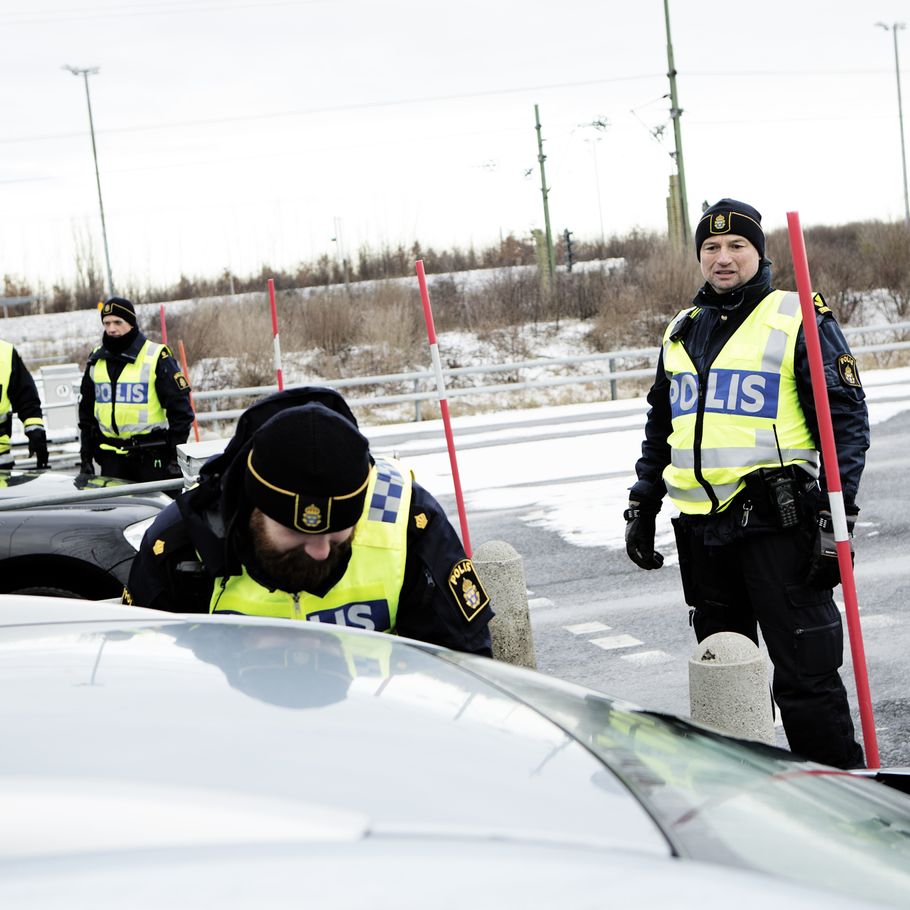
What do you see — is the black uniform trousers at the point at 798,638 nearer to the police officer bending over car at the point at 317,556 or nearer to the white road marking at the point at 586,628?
the police officer bending over car at the point at 317,556

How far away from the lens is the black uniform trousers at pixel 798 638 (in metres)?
4.10

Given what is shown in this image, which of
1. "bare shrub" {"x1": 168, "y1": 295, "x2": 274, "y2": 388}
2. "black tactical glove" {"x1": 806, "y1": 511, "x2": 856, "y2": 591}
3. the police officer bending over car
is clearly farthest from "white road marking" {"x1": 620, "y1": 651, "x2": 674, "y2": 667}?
"bare shrub" {"x1": 168, "y1": 295, "x2": 274, "y2": 388}

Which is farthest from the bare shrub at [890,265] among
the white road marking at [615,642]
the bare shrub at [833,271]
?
the white road marking at [615,642]

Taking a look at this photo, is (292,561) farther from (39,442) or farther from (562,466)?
(562,466)

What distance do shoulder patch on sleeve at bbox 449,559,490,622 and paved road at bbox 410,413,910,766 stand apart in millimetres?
1370

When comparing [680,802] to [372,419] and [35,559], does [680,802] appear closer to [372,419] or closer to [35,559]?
[35,559]

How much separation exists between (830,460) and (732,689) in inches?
31.2

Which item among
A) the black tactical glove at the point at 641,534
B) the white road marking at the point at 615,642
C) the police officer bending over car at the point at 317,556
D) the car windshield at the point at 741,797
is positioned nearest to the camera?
the car windshield at the point at 741,797

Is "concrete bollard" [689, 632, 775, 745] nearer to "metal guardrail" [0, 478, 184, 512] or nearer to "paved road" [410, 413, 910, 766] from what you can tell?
"paved road" [410, 413, 910, 766]

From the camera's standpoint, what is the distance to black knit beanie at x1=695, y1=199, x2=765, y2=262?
438cm

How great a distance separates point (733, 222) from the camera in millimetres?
4375

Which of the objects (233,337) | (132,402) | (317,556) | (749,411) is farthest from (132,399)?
(233,337)

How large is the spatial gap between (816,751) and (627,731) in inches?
105

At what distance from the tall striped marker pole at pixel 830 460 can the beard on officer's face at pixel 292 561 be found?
179cm
